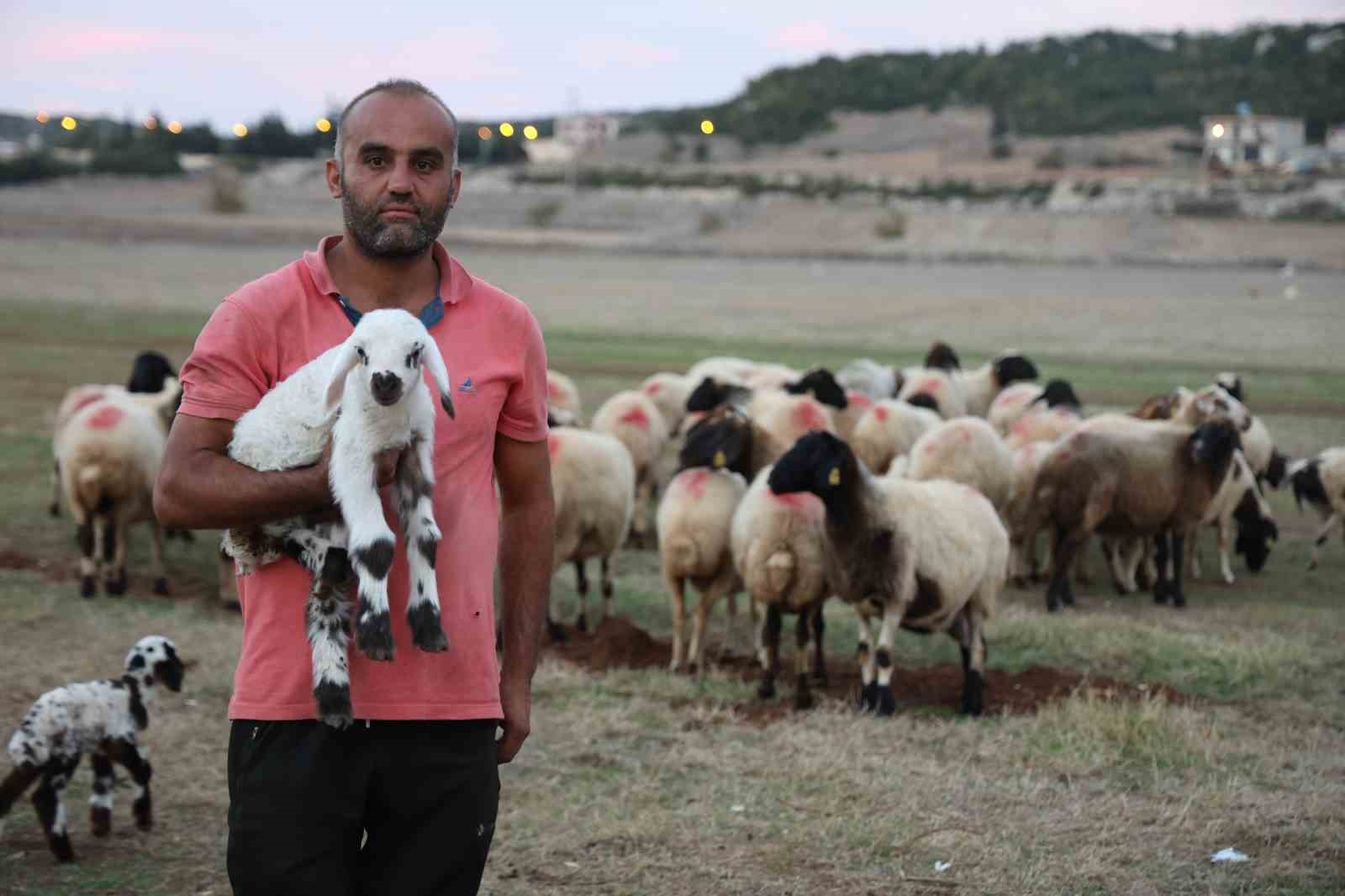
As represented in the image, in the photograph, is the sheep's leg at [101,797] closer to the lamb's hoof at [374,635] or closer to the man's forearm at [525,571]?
the man's forearm at [525,571]

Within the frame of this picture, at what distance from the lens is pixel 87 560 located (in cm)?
1173

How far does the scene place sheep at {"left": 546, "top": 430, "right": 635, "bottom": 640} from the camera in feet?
35.5

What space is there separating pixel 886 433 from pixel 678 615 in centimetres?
480

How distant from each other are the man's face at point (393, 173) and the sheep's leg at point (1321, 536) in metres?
12.8

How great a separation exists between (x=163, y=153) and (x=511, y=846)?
107 meters

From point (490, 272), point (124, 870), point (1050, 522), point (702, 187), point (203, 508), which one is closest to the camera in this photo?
point (203, 508)

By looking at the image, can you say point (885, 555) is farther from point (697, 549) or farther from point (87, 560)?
point (87, 560)

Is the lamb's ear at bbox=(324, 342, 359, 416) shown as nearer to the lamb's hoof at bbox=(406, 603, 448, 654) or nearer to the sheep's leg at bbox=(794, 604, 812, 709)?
the lamb's hoof at bbox=(406, 603, 448, 654)

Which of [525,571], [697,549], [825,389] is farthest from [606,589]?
[525,571]

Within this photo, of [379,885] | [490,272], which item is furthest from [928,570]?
[490,272]

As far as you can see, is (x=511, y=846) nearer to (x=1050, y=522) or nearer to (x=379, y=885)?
(x=379, y=885)

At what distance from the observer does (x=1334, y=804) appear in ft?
22.8

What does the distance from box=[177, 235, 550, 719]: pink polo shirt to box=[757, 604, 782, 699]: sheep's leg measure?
19.8ft

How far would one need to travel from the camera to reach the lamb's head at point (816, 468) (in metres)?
8.71
